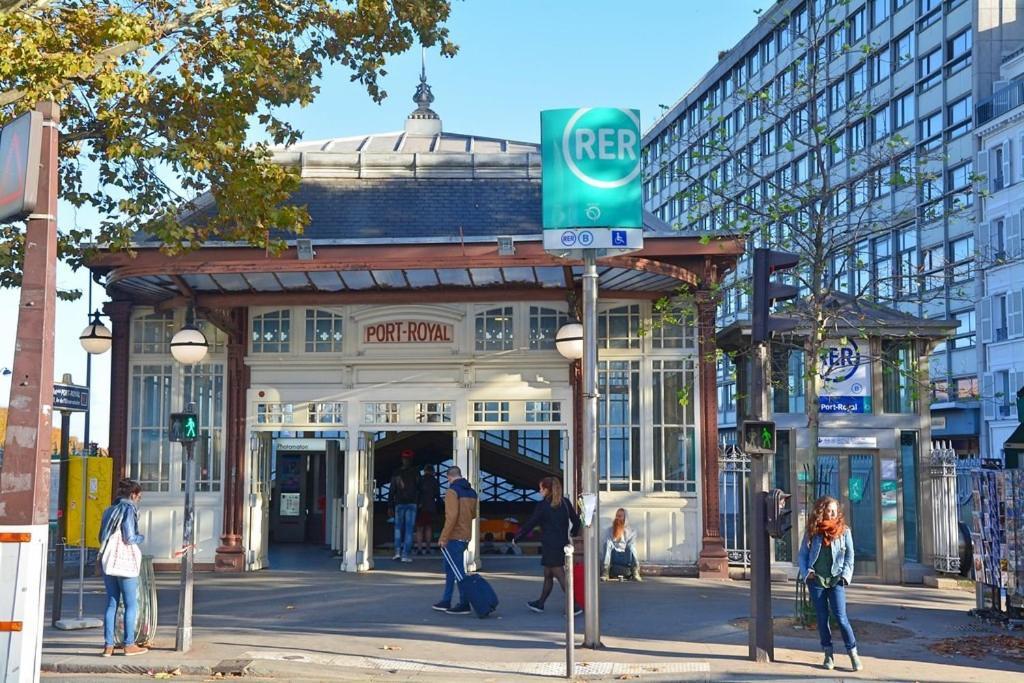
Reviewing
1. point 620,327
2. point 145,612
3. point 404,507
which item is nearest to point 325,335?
point 404,507

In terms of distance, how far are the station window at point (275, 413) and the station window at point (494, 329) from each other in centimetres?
294

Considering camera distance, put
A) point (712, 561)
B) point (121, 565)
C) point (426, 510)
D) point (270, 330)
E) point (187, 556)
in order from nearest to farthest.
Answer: point (121, 565) → point (187, 556) → point (712, 561) → point (270, 330) → point (426, 510)

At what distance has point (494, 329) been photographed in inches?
723

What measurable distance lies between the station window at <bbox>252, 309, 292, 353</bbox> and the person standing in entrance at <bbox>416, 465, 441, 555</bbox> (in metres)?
3.69

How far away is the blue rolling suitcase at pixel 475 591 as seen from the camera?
1413cm

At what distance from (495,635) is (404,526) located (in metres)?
7.48

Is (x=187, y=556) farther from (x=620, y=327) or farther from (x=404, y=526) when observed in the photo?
(x=404, y=526)

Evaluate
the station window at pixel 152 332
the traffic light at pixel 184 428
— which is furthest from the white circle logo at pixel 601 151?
the station window at pixel 152 332

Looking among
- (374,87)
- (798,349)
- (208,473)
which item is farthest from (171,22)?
(798,349)

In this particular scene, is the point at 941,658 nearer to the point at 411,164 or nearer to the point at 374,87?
the point at 374,87

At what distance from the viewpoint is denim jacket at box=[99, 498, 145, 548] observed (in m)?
11.7

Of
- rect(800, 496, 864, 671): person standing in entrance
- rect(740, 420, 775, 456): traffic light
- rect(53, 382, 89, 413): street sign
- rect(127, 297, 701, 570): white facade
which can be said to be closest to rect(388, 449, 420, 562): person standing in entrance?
rect(127, 297, 701, 570): white facade

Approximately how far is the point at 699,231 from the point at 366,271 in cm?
469

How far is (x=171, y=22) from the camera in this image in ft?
46.4
